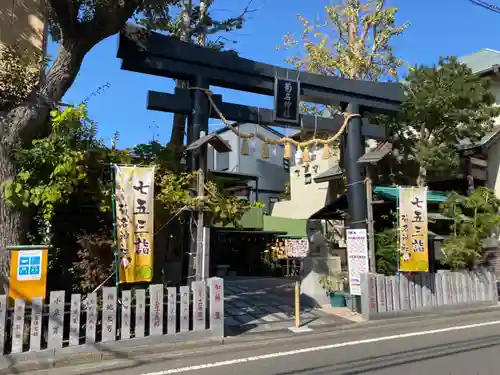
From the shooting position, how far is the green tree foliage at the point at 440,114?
46.1ft

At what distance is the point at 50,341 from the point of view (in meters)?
7.55

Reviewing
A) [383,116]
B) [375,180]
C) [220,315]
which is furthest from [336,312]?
[383,116]

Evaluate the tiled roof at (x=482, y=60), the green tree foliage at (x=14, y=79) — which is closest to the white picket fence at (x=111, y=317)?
the green tree foliage at (x=14, y=79)

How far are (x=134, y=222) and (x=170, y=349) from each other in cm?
254

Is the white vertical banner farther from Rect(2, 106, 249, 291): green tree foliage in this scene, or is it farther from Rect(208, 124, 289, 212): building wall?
Rect(208, 124, 289, 212): building wall

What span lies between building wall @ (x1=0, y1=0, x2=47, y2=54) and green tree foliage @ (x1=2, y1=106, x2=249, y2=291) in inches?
139

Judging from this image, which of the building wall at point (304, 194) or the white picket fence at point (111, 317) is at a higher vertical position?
the building wall at point (304, 194)

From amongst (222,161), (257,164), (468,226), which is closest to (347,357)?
(468,226)

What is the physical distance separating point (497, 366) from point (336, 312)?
5775 millimetres

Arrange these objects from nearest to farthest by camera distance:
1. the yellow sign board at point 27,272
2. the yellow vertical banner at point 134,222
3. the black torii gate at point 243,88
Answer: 1. the yellow sign board at point 27,272
2. the yellow vertical banner at point 134,222
3. the black torii gate at point 243,88

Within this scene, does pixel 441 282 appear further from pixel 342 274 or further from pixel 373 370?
pixel 373 370

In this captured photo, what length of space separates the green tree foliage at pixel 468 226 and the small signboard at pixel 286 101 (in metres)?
5.90

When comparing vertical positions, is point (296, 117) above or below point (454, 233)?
above

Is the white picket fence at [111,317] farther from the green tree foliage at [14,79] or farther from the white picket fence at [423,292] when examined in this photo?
the white picket fence at [423,292]
